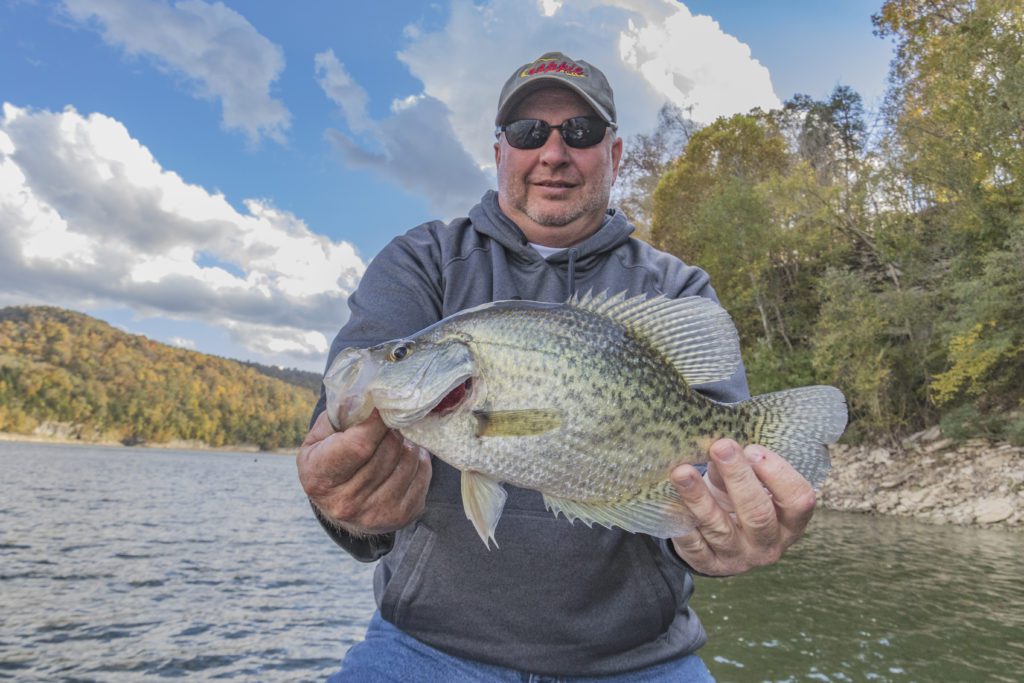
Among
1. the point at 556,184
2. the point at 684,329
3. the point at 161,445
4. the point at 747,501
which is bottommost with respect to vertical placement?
the point at 161,445

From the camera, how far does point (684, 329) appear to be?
2.71 m

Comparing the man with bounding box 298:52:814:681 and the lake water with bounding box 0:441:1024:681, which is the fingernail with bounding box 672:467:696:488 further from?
the lake water with bounding box 0:441:1024:681

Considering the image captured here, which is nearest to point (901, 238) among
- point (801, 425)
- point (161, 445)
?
point (801, 425)

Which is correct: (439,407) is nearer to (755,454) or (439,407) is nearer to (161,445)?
(755,454)

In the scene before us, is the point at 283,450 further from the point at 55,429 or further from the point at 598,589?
the point at 598,589

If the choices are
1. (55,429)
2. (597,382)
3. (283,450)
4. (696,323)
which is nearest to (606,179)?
(696,323)

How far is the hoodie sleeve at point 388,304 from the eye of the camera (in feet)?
10.5

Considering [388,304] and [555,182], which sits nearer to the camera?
[388,304]

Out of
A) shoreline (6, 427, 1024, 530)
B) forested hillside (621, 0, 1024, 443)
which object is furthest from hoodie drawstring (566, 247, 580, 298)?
forested hillside (621, 0, 1024, 443)

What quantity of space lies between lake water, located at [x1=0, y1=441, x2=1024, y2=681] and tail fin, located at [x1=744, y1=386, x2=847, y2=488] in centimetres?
768

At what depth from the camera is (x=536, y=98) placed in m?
4.15

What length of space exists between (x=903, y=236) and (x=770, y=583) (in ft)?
78.8

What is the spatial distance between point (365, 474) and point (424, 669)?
1.27m

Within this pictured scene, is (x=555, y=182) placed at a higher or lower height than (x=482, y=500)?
higher
